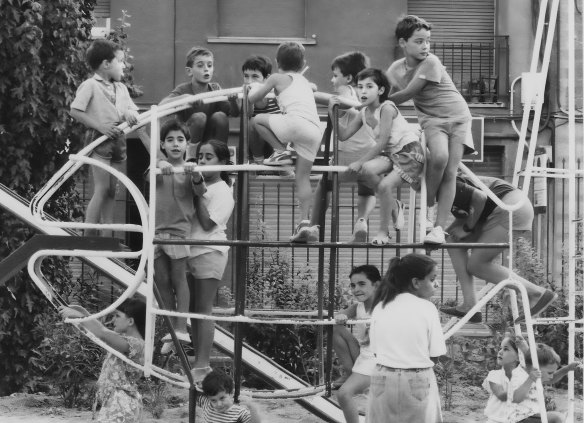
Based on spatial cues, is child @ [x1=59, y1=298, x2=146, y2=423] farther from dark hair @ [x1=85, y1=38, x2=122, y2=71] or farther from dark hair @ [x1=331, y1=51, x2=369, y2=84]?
dark hair @ [x1=331, y1=51, x2=369, y2=84]

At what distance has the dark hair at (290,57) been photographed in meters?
6.93

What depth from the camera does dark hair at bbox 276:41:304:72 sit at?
693 cm

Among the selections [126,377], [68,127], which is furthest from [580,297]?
[126,377]

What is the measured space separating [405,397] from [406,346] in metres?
0.23

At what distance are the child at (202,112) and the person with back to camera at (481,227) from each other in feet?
4.54

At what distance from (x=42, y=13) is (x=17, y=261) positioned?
384 cm

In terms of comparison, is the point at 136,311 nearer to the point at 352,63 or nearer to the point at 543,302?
the point at 352,63

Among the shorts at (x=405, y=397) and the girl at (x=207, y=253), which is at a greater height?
the girl at (x=207, y=253)

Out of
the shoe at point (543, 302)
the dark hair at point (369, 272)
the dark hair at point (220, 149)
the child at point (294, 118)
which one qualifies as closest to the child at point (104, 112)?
the dark hair at point (220, 149)

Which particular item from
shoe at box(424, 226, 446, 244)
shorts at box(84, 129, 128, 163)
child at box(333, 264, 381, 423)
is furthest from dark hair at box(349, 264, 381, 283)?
shorts at box(84, 129, 128, 163)

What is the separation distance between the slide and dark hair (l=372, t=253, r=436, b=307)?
5.55 feet

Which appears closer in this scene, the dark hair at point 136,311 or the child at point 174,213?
the child at point 174,213

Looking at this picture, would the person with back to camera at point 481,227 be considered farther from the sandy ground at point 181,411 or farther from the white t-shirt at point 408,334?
the sandy ground at point 181,411

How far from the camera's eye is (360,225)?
22.8 ft
